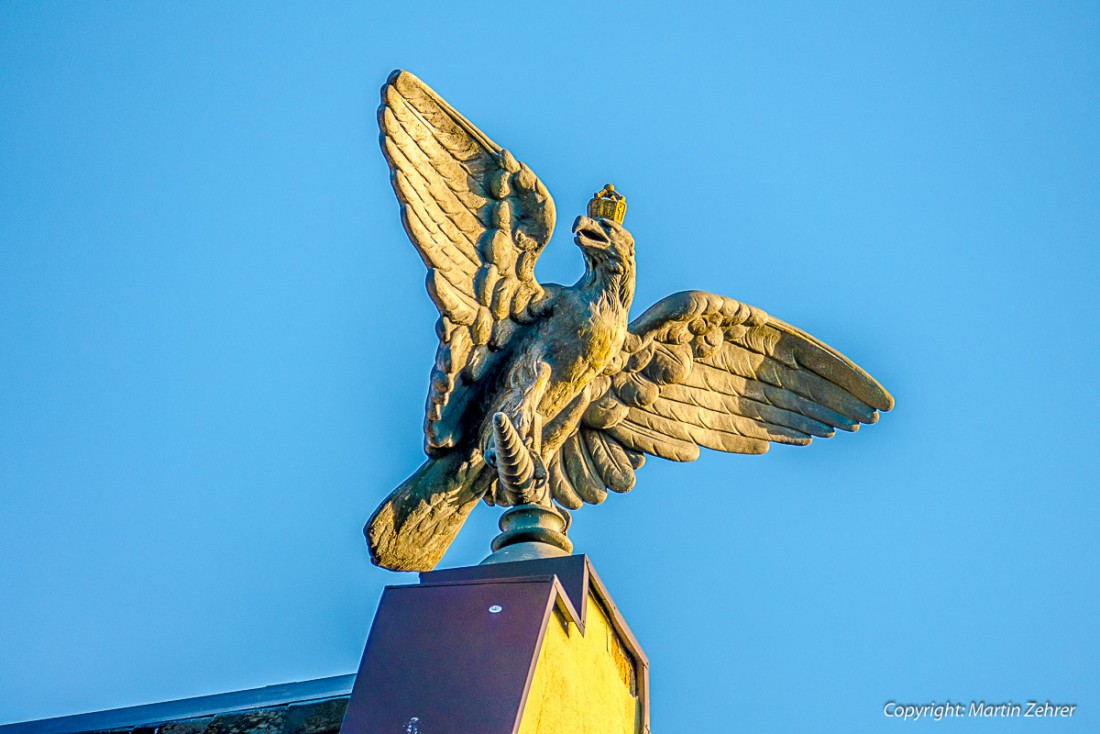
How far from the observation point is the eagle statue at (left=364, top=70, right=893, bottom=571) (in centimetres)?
672

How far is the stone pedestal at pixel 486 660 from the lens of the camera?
14.8 ft

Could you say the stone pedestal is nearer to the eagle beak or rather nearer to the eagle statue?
the eagle statue

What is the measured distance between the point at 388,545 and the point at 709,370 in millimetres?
2258

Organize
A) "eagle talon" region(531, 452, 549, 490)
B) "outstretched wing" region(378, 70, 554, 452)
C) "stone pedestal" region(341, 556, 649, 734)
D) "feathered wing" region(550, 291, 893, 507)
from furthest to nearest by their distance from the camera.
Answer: "feathered wing" region(550, 291, 893, 507) → "eagle talon" region(531, 452, 549, 490) → "outstretched wing" region(378, 70, 554, 452) → "stone pedestal" region(341, 556, 649, 734)

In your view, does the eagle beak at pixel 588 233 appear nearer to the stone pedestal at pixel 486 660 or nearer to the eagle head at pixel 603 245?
the eagle head at pixel 603 245

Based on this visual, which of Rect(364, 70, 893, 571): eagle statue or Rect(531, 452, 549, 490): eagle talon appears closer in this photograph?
Rect(364, 70, 893, 571): eagle statue

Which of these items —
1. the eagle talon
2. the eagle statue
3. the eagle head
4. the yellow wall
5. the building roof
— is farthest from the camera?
the eagle head

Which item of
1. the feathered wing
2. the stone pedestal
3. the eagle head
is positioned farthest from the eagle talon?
the stone pedestal

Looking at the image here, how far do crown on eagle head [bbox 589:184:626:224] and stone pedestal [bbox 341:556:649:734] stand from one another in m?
2.57

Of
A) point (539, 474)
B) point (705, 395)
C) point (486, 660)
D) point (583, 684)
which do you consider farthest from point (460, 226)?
point (486, 660)

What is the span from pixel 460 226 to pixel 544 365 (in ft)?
2.96

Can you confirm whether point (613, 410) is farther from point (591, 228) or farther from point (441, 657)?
→ point (441, 657)

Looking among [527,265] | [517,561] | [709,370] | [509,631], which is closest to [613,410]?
[709,370]

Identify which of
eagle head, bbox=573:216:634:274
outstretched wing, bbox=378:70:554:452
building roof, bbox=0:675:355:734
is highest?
eagle head, bbox=573:216:634:274
